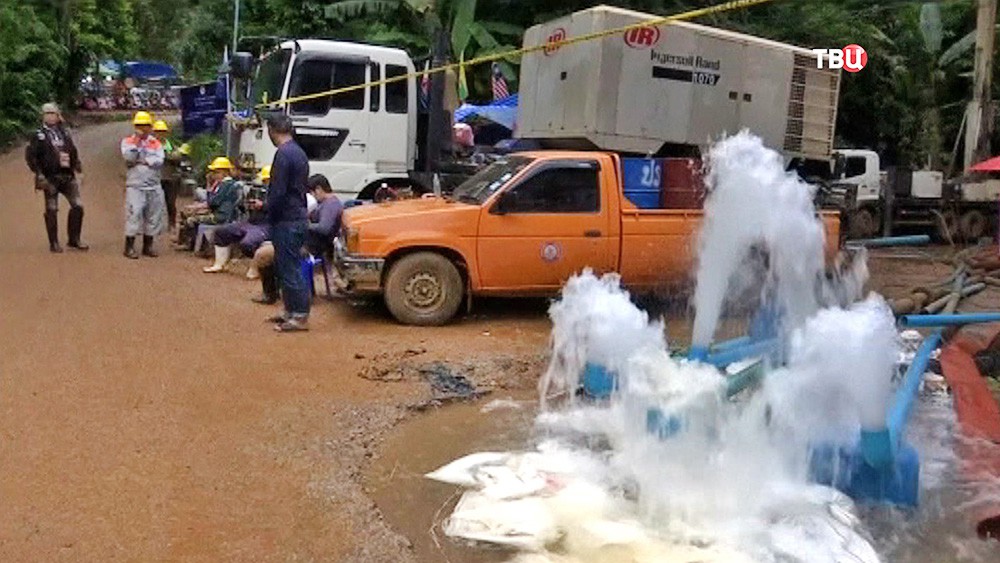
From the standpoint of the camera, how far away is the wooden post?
2009cm

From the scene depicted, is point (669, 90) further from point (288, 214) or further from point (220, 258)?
point (220, 258)

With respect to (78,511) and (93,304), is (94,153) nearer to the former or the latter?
(93,304)

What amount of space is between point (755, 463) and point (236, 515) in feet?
8.69

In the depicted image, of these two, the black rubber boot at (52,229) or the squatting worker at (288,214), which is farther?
the black rubber boot at (52,229)

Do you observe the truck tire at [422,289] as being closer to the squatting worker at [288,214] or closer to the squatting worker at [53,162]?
the squatting worker at [288,214]

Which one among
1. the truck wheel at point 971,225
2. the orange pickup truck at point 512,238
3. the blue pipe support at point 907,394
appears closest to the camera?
the blue pipe support at point 907,394

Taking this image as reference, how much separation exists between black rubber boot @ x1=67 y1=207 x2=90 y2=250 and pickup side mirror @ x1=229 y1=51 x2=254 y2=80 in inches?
103

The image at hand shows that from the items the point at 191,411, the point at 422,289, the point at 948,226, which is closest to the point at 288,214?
the point at 422,289

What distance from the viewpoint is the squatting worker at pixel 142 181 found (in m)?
12.8

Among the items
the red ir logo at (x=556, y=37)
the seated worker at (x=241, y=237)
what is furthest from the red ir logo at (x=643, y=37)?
the seated worker at (x=241, y=237)

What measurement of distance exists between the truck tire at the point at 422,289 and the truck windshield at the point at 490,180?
725 mm

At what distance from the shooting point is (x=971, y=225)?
903 inches

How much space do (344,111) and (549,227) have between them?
482 cm

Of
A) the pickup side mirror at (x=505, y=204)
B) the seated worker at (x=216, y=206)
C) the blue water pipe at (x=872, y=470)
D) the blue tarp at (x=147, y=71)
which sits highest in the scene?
the blue tarp at (x=147, y=71)
